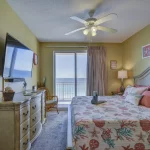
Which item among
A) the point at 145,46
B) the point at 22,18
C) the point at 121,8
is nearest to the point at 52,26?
the point at 22,18

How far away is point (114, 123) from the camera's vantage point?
1.93 m

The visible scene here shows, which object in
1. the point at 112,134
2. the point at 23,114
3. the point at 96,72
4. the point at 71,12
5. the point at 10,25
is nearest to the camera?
the point at 112,134

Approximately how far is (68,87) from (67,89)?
0.11 metres

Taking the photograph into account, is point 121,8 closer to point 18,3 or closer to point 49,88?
point 18,3

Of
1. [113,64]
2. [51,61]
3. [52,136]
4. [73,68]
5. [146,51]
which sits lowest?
[52,136]

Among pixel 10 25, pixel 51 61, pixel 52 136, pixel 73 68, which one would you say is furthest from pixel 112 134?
pixel 51 61

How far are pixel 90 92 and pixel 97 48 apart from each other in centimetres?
163

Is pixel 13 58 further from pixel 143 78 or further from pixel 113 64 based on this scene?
pixel 113 64

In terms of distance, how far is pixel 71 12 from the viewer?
292cm

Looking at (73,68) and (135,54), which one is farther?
(73,68)

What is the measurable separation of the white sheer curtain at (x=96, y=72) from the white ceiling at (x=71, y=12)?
1.48 meters

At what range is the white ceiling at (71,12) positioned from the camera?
255 centimetres

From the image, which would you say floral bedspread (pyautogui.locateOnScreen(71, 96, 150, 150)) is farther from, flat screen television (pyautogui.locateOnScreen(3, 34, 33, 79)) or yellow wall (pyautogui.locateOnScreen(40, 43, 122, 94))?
yellow wall (pyautogui.locateOnScreen(40, 43, 122, 94))

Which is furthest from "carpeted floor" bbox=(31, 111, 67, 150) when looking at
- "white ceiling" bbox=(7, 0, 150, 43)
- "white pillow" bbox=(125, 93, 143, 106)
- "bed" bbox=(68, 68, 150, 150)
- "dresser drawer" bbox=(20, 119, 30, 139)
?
"white ceiling" bbox=(7, 0, 150, 43)
